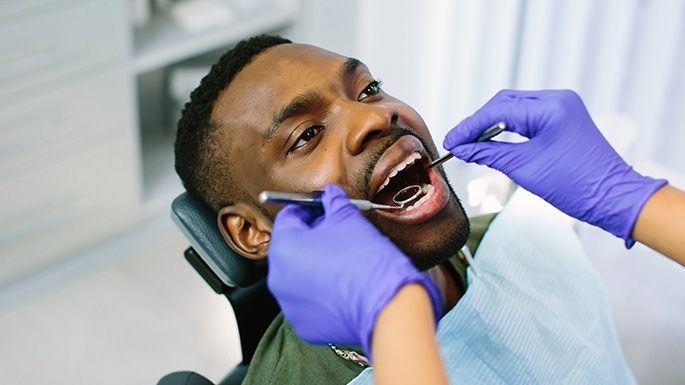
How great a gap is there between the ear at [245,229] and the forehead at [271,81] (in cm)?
16

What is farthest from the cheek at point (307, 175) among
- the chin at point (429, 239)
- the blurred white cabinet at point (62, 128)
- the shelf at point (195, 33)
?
the shelf at point (195, 33)

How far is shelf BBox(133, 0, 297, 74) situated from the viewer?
282 centimetres

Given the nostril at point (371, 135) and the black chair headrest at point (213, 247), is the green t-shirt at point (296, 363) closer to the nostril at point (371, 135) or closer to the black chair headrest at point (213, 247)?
the black chair headrest at point (213, 247)

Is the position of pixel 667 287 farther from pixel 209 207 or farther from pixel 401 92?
pixel 401 92

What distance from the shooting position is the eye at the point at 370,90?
5.19ft

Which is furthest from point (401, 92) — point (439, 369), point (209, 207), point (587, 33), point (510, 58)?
point (439, 369)

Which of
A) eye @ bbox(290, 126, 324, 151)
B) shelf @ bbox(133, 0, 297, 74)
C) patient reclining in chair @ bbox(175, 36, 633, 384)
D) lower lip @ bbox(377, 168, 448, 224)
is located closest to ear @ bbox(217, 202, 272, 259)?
patient reclining in chair @ bbox(175, 36, 633, 384)

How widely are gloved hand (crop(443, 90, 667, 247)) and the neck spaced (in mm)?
297

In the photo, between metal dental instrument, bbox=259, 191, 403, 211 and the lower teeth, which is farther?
the lower teeth

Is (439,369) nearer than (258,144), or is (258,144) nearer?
(439,369)

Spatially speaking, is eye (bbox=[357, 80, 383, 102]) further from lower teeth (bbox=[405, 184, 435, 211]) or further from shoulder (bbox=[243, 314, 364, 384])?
shoulder (bbox=[243, 314, 364, 384])

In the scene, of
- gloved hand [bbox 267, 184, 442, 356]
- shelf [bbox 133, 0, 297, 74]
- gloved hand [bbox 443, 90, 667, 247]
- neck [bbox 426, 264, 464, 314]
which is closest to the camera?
gloved hand [bbox 267, 184, 442, 356]

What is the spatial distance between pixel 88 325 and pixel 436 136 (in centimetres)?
132

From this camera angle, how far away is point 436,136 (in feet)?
10.6
